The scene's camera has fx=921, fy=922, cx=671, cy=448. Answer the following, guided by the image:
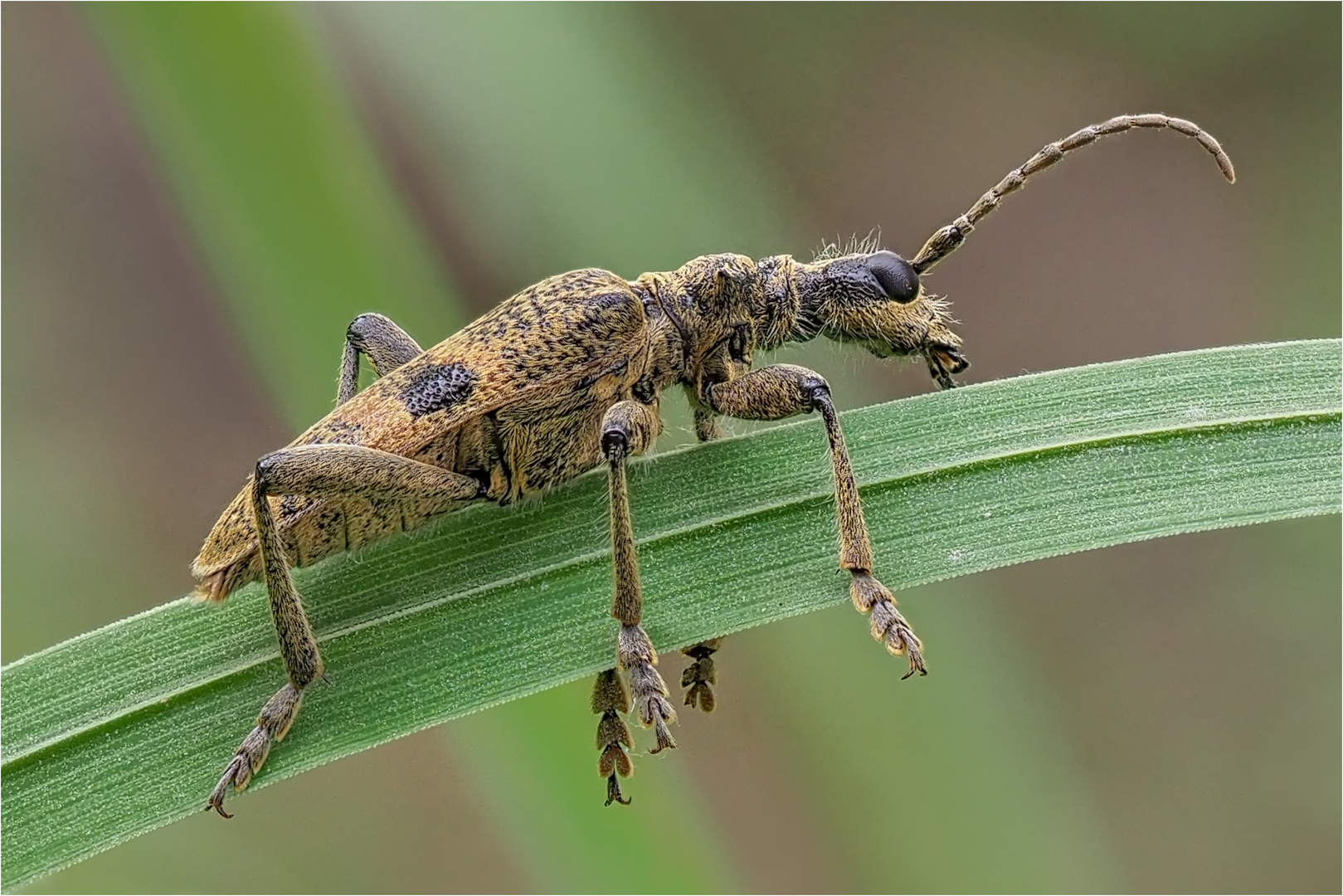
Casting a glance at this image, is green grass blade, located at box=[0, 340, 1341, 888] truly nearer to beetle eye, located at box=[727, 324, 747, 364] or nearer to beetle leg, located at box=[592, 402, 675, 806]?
beetle leg, located at box=[592, 402, 675, 806]

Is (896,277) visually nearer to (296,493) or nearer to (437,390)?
(437,390)

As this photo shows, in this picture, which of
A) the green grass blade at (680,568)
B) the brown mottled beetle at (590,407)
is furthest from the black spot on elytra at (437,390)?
the green grass blade at (680,568)

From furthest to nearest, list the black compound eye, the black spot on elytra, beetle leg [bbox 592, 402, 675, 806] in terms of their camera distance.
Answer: the black compound eye, the black spot on elytra, beetle leg [bbox 592, 402, 675, 806]

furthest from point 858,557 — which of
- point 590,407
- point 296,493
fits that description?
point 296,493

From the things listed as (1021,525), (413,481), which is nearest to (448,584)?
(413,481)

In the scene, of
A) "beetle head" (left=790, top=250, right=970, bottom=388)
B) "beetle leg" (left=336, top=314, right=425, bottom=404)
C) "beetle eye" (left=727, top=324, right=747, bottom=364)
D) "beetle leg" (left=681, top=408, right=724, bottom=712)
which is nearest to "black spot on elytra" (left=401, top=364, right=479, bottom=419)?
"beetle leg" (left=336, top=314, right=425, bottom=404)

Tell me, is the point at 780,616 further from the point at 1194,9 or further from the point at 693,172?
the point at 1194,9
